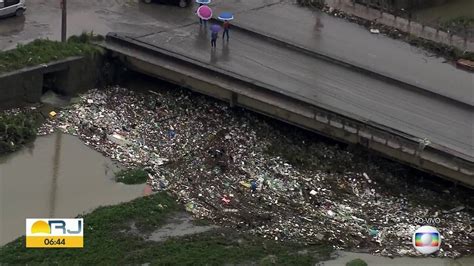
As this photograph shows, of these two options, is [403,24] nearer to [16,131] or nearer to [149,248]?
[16,131]

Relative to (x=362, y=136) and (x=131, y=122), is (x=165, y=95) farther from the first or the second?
(x=362, y=136)

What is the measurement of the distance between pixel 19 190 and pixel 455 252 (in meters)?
9.34

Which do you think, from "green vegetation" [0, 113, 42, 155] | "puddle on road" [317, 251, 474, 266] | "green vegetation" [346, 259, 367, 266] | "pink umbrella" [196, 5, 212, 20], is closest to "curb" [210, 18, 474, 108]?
"pink umbrella" [196, 5, 212, 20]

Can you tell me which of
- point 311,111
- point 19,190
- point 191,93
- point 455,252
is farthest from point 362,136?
point 19,190

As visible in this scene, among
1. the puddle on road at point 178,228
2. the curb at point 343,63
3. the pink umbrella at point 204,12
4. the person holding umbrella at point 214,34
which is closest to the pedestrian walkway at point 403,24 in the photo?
the curb at point 343,63

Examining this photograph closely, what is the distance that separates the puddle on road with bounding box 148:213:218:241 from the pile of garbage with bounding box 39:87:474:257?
307mm

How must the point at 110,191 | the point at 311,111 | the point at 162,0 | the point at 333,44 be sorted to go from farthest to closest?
the point at 162,0
the point at 333,44
the point at 311,111
the point at 110,191

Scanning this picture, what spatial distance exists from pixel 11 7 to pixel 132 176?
25.9 ft

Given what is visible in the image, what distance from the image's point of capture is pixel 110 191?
18641mm

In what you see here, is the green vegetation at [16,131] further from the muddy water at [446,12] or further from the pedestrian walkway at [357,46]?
the muddy water at [446,12]

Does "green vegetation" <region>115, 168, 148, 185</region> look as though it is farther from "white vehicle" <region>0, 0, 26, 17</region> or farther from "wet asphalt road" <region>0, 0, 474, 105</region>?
"white vehicle" <region>0, 0, 26, 17</region>

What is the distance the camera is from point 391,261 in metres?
16.9

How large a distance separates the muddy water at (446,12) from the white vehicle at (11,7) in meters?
12.9

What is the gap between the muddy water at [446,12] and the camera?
2875 cm
